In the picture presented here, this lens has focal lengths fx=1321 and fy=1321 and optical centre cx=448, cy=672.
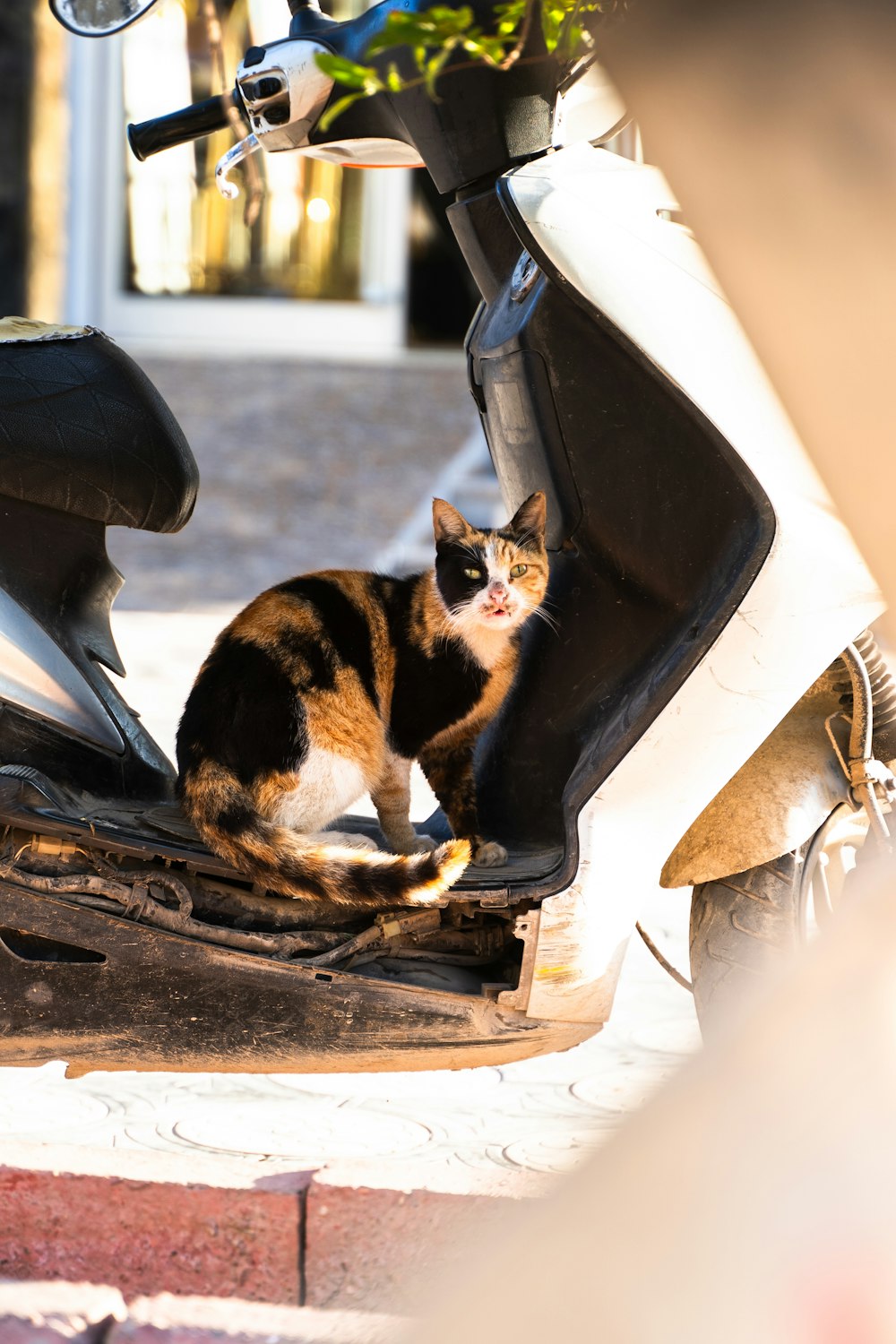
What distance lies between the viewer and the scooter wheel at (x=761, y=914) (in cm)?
196

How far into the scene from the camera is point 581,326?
190 centimetres

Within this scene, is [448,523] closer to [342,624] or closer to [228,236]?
[342,624]

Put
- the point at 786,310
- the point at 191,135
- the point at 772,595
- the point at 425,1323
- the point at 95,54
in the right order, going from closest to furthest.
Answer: the point at 425,1323 < the point at 786,310 < the point at 772,595 < the point at 191,135 < the point at 95,54

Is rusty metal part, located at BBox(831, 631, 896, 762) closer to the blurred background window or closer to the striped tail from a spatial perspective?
the striped tail

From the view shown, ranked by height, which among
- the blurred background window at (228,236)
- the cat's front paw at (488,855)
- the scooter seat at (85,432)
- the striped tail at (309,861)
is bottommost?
the cat's front paw at (488,855)

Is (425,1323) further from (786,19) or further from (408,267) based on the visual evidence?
(408,267)

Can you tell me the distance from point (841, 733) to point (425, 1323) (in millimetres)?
1413

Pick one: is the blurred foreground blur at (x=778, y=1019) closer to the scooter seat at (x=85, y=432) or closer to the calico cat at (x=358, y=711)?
the calico cat at (x=358, y=711)

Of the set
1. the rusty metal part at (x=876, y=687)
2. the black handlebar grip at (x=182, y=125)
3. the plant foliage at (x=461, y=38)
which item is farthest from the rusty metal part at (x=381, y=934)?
the black handlebar grip at (x=182, y=125)

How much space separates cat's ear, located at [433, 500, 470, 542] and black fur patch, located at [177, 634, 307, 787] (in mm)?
466

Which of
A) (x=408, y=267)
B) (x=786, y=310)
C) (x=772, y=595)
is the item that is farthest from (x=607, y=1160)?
(x=408, y=267)

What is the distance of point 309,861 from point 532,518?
657 mm

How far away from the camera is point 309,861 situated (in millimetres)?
1775

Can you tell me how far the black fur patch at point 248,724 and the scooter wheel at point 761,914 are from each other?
26.9 inches
